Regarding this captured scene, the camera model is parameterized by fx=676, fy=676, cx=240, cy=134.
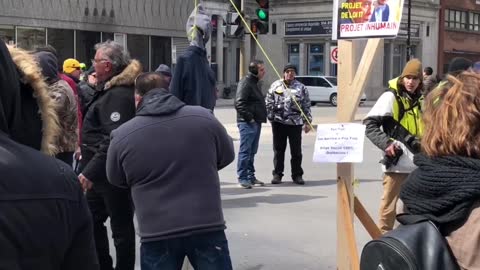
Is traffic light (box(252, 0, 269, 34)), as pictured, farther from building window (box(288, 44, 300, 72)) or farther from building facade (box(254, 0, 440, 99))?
building window (box(288, 44, 300, 72))

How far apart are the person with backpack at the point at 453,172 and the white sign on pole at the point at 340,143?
216 cm

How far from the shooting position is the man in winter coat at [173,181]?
3744mm

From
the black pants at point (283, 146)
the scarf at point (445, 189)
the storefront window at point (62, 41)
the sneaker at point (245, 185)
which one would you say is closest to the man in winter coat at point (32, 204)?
the scarf at point (445, 189)

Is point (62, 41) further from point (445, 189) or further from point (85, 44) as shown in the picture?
point (445, 189)

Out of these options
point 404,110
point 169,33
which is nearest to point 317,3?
point 169,33

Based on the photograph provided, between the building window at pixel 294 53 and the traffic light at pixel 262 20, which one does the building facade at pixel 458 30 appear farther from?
the traffic light at pixel 262 20

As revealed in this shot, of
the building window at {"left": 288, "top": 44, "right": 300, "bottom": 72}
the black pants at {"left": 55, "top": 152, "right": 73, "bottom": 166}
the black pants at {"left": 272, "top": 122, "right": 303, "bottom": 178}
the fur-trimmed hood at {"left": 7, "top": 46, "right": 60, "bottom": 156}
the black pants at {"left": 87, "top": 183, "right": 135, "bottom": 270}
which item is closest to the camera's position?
the fur-trimmed hood at {"left": 7, "top": 46, "right": 60, "bottom": 156}

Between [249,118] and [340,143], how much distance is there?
18.6ft

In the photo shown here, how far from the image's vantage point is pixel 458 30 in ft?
162

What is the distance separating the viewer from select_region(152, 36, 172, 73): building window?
3653 cm

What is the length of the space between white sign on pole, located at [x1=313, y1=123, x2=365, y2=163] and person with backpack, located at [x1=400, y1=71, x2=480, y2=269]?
85.0 inches

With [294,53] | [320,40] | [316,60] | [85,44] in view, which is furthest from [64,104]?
[294,53]

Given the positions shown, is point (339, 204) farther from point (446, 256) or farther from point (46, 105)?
point (46, 105)

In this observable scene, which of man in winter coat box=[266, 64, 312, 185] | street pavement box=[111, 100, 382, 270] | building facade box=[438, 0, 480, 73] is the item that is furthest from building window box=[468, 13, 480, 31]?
man in winter coat box=[266, 64, 312, 185]
